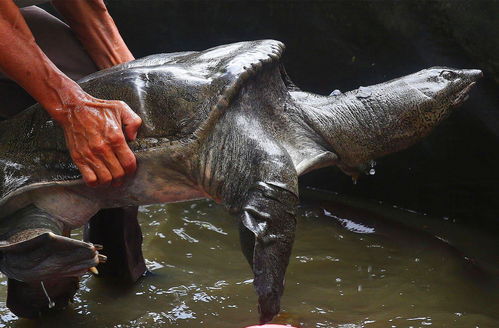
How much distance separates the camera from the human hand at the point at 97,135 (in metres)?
2.07

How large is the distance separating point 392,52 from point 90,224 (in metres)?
1.75

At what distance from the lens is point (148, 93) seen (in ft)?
7.12

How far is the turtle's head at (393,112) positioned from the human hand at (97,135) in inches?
28.2

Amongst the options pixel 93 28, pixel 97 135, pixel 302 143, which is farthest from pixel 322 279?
pixel 93 28

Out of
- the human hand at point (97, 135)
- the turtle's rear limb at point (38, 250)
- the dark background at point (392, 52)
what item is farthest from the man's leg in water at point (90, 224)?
the dark background at point (392, 52)

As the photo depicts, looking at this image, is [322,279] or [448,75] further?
[322,279]

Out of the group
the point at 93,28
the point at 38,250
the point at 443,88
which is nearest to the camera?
the point at 38,250

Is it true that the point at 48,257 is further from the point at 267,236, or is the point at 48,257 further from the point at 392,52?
the point at 392,52

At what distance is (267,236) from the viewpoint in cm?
204

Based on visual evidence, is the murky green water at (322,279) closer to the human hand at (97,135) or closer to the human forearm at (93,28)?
the human hand at (97,135)

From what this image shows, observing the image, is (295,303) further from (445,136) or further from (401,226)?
(445,136)

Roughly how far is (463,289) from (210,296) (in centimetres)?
99

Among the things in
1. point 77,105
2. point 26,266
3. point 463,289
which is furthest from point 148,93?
point 463,289

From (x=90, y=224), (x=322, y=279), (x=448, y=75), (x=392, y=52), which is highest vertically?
(x=448, y=75)
